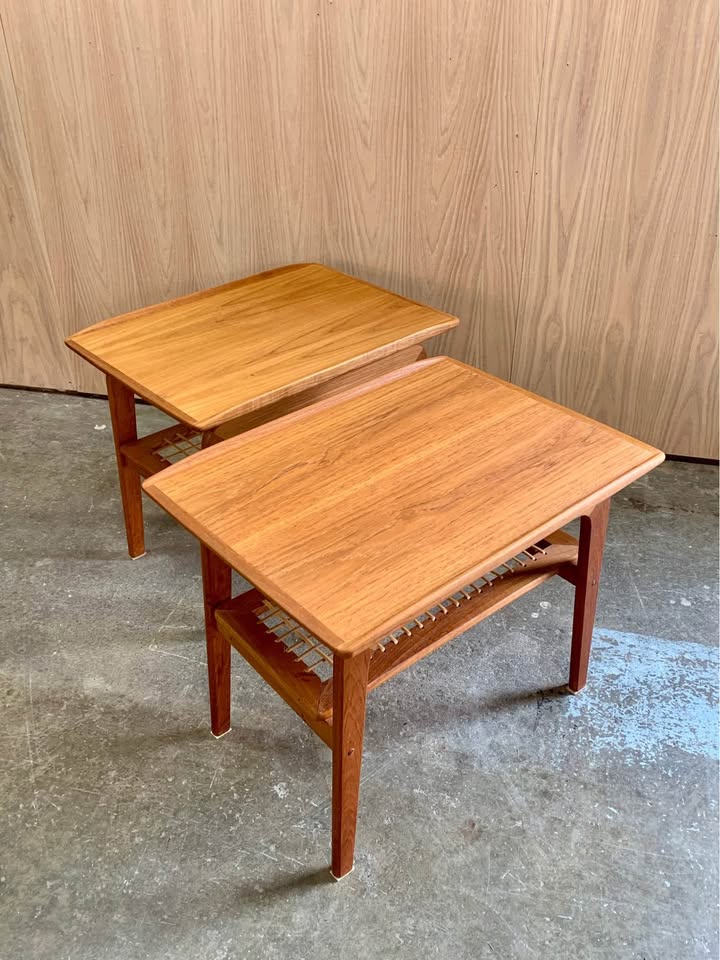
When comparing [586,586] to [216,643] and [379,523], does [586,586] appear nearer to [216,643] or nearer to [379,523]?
[379,523]

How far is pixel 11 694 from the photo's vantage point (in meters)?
1.96

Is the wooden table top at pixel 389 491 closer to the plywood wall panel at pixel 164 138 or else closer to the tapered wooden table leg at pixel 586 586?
the tapered wooden table leg at pixel 586 586

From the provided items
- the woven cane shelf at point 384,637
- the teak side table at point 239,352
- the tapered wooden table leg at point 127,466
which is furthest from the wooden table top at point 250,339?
the woven cane shelf at point 384,637

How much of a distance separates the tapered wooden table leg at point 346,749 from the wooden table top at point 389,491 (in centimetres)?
13

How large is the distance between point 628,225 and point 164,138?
4.15ft

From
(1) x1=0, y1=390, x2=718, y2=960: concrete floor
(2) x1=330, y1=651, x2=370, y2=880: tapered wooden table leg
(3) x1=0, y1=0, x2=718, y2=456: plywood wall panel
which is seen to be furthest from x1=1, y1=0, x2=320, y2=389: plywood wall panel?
(2) x1=330, y1=651, x2=370, y2=880: tapered wooden table leg

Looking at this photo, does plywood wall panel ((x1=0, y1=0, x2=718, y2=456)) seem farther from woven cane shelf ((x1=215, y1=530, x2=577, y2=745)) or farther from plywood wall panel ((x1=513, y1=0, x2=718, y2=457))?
woven cane shelf ((x1=215, y1=530, x2=577, y2=745))

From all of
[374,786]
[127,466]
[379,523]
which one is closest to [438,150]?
[127,466]

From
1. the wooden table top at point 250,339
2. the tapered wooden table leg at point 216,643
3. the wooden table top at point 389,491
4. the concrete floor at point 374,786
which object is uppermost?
the wooden table top at point 250,339

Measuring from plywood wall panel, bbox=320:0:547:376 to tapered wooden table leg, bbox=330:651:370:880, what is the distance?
1.40m

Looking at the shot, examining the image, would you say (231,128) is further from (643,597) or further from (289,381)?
(643,597)

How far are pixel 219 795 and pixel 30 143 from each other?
1878mm

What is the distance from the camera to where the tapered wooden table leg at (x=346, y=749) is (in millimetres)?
1360

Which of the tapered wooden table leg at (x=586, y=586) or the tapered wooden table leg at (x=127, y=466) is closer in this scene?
the tapered wooden table leg at (x=586, y=586)
